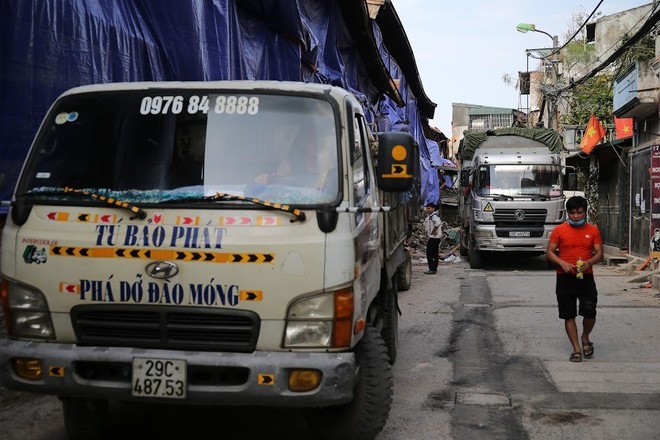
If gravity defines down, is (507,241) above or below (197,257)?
below

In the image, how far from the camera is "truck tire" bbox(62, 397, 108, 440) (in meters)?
4.43

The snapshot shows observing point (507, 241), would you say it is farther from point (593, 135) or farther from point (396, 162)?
point (396, 162)

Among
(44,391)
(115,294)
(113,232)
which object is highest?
(113,232)

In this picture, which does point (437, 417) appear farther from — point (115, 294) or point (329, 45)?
point (329, 45)

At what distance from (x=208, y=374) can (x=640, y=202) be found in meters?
15.3

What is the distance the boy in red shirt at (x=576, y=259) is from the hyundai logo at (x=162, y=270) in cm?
427

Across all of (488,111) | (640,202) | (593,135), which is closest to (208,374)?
(640,202)

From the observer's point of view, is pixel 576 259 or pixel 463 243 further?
pixel 463 243

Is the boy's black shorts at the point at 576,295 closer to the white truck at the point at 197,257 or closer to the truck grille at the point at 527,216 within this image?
the white truck at the point at 197,257

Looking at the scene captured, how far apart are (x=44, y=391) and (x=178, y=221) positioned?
3.73ft

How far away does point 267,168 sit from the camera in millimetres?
4023

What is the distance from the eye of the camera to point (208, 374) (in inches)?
144

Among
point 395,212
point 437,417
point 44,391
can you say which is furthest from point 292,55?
point 44,391

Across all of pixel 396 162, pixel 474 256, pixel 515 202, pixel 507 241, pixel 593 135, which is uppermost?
pixel 593 135
